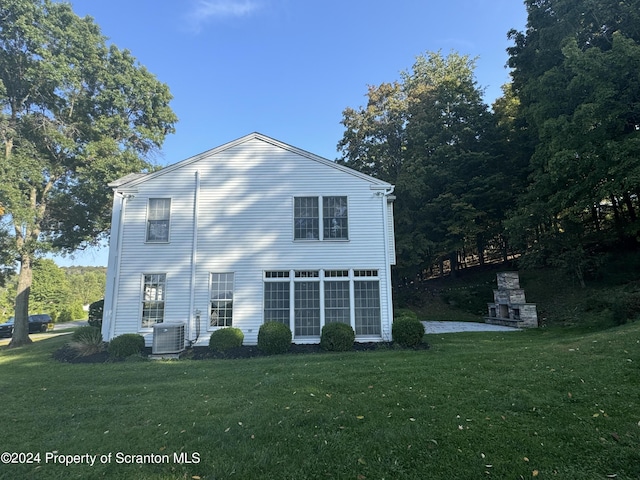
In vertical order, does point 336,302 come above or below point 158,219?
below

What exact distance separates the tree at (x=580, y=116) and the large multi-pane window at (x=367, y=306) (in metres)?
9.77

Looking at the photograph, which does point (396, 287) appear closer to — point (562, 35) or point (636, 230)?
point (636, 230)

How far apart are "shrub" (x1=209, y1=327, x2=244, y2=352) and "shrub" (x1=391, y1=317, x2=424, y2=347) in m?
5.04

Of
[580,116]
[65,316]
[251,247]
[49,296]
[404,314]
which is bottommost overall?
[65,316]

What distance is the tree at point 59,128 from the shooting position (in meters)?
15.6

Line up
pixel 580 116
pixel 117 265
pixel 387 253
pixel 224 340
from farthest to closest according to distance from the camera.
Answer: pixel 580 116 < pixel 387 253 < pixel 117 265 < pixel 224 340

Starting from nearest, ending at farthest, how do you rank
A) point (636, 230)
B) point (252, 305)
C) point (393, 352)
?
point (393, 352)
point (252, 305)
point (636, 230)

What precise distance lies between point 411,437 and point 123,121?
823 inches

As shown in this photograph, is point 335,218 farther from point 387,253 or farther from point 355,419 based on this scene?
point 355,419

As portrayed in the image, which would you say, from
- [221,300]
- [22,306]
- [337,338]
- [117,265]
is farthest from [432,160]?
[22,306]

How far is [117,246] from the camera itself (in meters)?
12.3

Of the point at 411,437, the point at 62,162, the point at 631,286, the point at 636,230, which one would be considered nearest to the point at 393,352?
the point at 411,437

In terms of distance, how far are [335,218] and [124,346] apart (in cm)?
798

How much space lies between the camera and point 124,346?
10492mm
